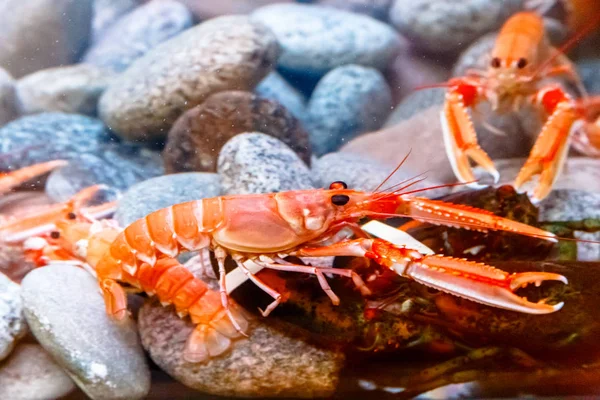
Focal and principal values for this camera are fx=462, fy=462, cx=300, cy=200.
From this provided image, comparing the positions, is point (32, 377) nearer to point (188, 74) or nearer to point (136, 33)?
point (188, 74)

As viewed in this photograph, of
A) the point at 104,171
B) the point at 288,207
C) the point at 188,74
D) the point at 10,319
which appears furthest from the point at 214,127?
the point at 10,319

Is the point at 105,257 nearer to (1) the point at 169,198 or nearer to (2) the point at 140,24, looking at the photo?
(1) the point at 169,198

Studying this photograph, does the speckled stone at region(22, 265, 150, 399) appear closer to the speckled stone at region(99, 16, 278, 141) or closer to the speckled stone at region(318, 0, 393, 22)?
the speckled stone at region(99, 16, 278, 141)

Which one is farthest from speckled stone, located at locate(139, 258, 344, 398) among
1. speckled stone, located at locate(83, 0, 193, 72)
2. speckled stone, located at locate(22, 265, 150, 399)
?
speckled stone, located at locate(83, 0, 193, 72)

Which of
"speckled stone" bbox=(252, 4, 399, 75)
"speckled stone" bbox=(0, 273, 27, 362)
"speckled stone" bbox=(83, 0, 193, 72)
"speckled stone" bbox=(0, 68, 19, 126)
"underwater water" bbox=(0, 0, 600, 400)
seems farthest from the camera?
"speckled stone" bbox=(252, 4, 399, 75)

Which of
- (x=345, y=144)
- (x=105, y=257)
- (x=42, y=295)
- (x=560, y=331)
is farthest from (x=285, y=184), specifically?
(x=560, y=331)

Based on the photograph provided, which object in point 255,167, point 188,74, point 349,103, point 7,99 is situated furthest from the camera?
point 349,103
